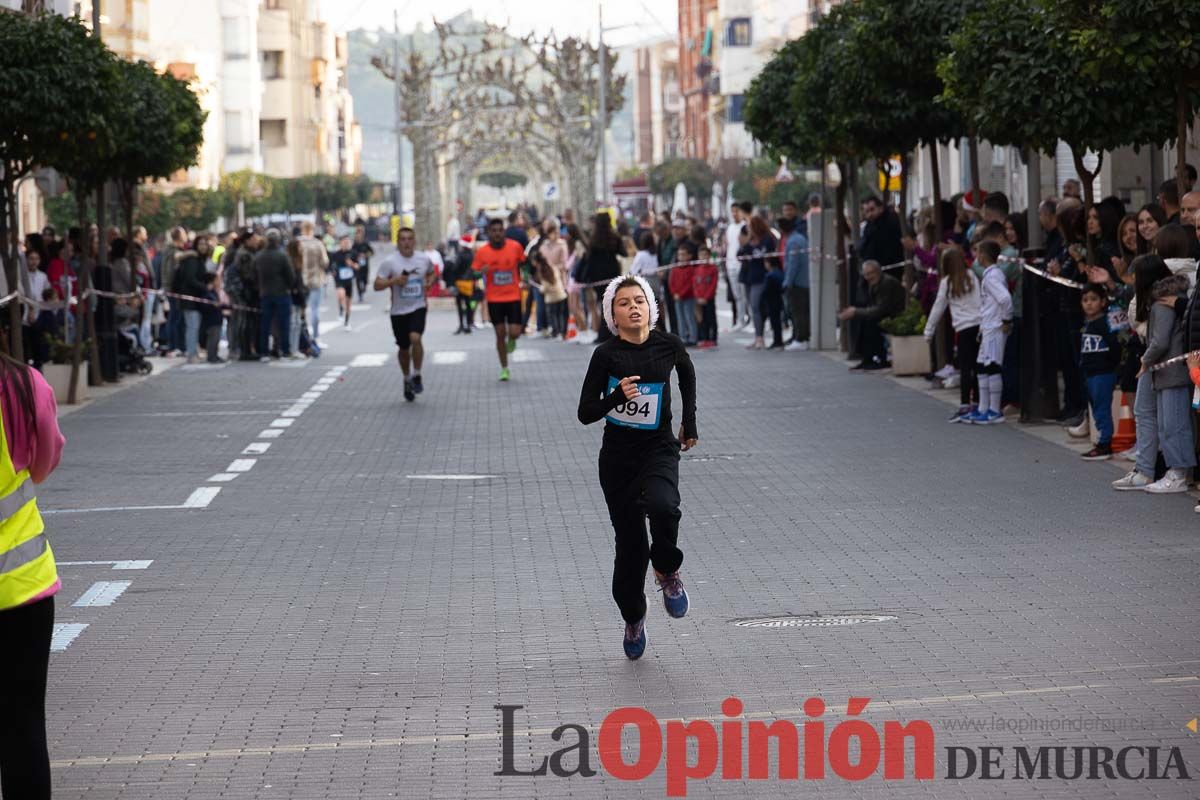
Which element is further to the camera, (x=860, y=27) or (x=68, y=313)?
(x=68, y=313)

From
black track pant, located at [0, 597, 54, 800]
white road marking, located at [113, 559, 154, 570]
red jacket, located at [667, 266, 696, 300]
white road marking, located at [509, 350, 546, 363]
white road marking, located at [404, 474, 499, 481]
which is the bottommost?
white road marking, located at [509, 350, 546, 363]

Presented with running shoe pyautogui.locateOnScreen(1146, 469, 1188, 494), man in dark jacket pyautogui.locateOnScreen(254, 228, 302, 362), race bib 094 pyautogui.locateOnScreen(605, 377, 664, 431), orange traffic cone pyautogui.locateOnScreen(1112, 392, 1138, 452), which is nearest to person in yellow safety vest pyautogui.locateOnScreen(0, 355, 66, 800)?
race bib 094 pyautogui.locateOnScreen(605, 377, 664, 431)

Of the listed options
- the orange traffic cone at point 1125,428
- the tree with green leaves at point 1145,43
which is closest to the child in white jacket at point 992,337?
the tree with green leaves at point 1145,43

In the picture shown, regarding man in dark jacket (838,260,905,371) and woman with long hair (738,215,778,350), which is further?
woman with long hair (738,215,778,350)

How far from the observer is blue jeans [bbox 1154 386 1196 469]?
14.0 meters

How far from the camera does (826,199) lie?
31.6 meters

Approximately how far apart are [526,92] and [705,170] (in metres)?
19.7

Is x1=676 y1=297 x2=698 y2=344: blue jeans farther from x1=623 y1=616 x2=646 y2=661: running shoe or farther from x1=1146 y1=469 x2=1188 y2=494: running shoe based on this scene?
x1=623 y1=616 x2=646 y2=661: running shoe

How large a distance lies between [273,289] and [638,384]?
2274 cm

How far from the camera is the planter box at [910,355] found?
24500 mm

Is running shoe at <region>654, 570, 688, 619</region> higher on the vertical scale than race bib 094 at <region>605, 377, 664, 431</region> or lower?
lower

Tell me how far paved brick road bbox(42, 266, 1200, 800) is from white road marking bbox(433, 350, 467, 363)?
1177 cm

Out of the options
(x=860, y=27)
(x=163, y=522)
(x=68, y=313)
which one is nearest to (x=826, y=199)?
(x=860, y=27)

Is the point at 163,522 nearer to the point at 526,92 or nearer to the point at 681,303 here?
the point at 681,303
